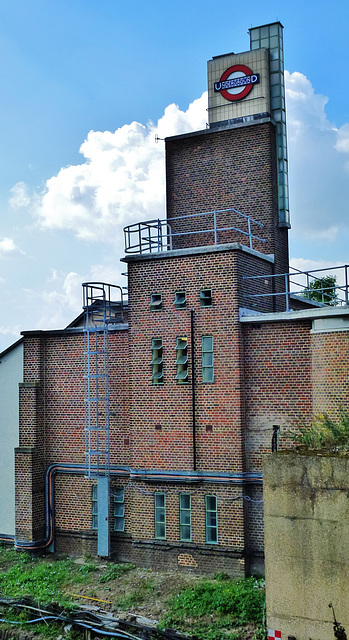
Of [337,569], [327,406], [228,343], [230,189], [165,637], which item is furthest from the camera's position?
[230,189]

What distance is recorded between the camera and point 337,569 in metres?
10.7

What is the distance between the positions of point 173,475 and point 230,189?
9.58 m

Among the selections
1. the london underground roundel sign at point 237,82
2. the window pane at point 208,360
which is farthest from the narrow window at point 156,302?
the london underground roundel sign at point 237,82

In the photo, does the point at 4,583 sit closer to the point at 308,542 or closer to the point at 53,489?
the point at 53,489

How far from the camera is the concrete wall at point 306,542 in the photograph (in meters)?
10.7

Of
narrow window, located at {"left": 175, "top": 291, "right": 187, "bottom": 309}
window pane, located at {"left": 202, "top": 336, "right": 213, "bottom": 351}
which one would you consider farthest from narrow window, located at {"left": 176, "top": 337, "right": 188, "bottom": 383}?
narrow window, located at {"left": 175, "top": 291, "right": 187, "bottom": 309}

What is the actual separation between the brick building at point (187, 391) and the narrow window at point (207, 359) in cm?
4

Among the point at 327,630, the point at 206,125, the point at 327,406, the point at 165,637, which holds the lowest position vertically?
the point at 165,637

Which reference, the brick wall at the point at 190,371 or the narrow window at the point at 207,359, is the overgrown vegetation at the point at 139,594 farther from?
the narrow window at the point at 207,359

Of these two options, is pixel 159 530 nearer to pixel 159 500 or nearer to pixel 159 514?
pixel 159 514

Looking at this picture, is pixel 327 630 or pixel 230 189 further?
pixel 230 189

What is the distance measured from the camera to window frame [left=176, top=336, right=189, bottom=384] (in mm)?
17734

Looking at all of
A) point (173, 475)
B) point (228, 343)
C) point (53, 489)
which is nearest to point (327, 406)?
point (228, 343)

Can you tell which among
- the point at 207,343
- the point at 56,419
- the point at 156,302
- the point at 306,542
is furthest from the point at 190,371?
the point at 306,542
